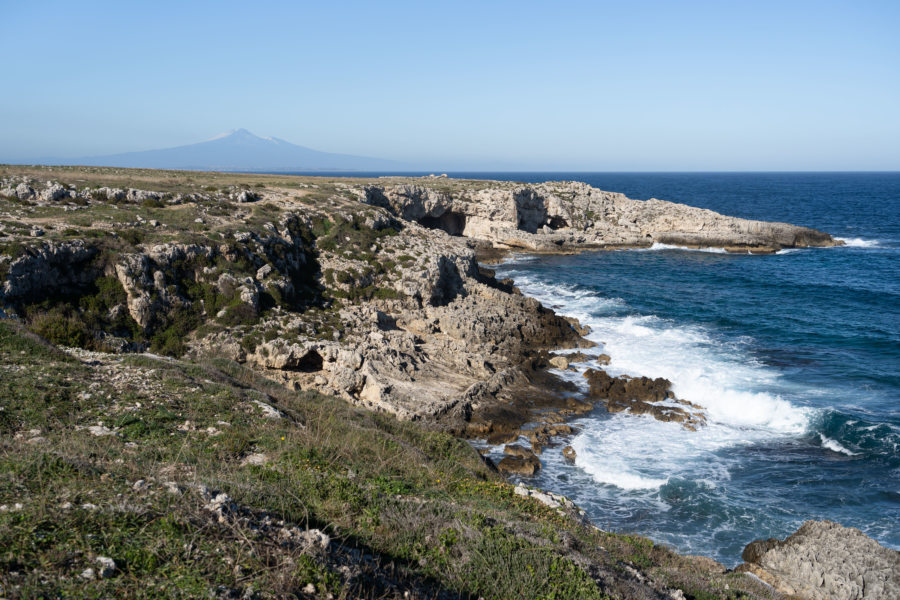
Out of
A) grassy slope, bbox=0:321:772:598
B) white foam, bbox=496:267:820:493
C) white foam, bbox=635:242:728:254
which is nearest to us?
grassy slope, bbox=0:321:772:598

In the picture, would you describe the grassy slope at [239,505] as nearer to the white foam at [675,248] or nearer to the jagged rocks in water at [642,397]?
the jagged rocks in water at [642,397]

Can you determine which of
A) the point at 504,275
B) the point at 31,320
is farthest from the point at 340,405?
the point at 504,275

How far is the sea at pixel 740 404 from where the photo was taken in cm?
1675

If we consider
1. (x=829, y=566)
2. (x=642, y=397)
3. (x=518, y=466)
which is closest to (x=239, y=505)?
(x=829, y=566)

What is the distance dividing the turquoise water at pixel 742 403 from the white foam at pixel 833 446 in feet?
0.21

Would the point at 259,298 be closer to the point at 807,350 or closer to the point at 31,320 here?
the point at 31,320

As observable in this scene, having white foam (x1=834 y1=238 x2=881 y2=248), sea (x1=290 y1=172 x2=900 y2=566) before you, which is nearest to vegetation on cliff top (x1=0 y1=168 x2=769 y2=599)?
sea (x1=290 y1=172 x2=900 y2=566)

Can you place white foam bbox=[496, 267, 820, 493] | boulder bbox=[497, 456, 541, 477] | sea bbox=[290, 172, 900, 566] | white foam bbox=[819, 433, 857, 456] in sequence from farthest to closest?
white foam bbox=[819, 433, 857, 456] → white foam bbox=[496, 267, 820, 493] → boulder bbox=[497, 456, 541, 477] → sea bbox=[290, 172, 900, 566]

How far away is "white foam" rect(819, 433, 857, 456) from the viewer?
789 inches

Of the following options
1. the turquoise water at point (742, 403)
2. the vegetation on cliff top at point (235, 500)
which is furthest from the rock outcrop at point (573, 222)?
the vegetation on cliff top at point (235, 500)

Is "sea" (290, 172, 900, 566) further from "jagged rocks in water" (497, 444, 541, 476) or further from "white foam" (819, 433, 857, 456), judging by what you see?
"jagged rocks in water" (497, 444, 541, 476)

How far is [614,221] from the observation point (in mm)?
69562

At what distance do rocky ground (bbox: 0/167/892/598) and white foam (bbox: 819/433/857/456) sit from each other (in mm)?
4414

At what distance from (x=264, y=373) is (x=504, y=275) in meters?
31.4
